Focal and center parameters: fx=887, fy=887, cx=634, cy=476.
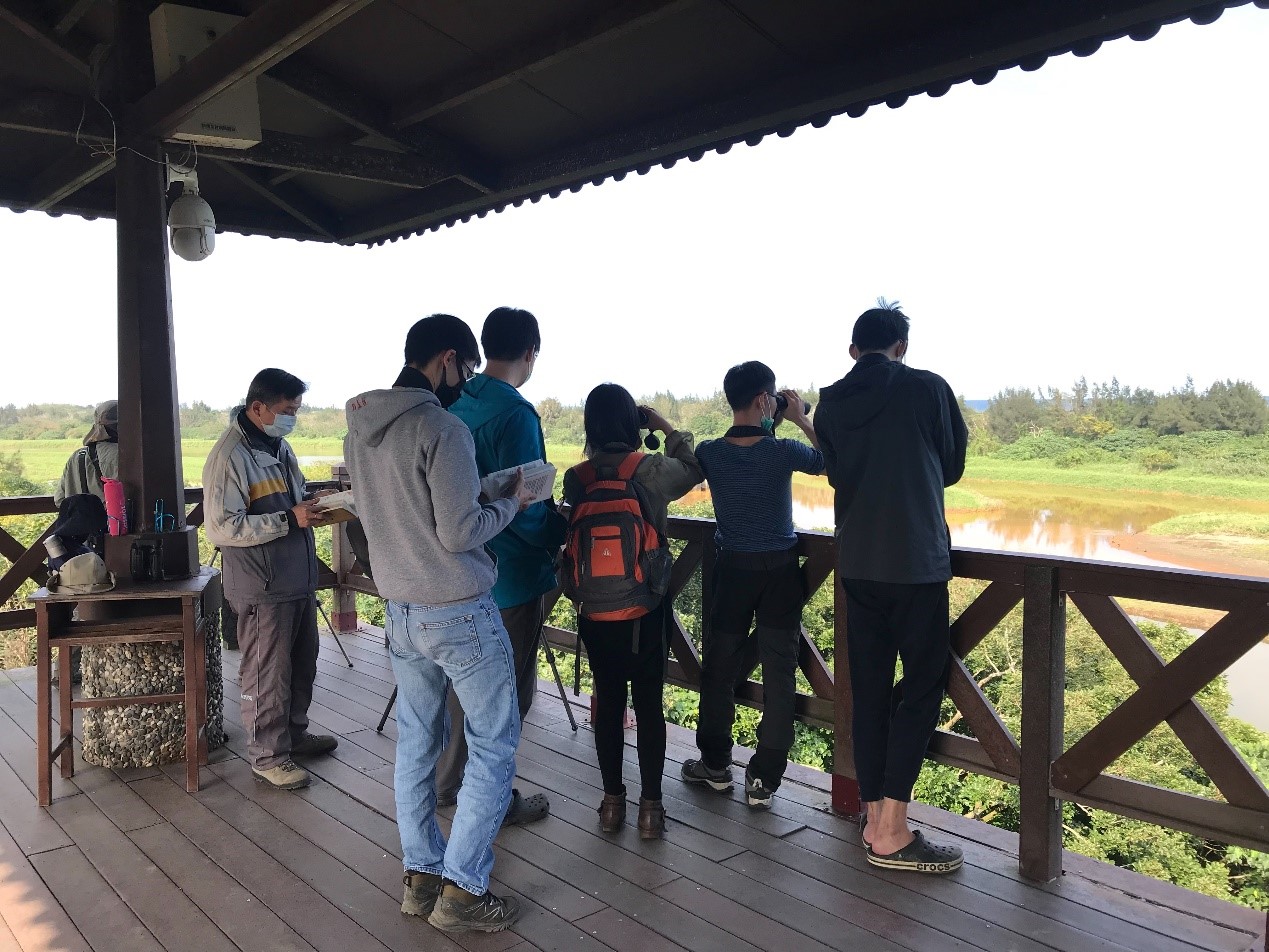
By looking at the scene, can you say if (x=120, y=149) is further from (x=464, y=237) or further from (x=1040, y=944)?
(x=464, y=237)

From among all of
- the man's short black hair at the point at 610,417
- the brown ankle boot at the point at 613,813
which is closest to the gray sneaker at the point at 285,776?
the brown ankle boot at the point at 613,813

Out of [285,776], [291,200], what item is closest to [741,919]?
[285,776]

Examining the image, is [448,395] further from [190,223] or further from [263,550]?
[190,223]

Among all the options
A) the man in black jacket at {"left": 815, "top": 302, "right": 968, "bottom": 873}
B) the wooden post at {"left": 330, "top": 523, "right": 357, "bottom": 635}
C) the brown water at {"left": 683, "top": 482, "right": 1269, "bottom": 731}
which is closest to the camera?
the man in black jacket at {"left": 815, "top": 302, "right": 968, "bottom": 873}

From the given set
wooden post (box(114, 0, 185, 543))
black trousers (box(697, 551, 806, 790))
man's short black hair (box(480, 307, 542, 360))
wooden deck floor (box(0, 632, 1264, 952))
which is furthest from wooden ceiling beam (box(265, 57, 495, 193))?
wooden deck floor (box(0, 632, 1264, 952))

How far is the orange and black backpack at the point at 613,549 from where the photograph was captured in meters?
2.37

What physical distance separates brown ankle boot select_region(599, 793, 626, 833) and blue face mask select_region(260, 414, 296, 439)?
1.66 m

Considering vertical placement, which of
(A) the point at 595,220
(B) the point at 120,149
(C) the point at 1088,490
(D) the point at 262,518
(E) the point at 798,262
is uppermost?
(A) the point at 595,220

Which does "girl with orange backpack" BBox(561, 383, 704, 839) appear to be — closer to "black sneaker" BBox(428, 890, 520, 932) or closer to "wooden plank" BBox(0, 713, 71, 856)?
"black sneaker" BBox(428, 890, 520, 932)

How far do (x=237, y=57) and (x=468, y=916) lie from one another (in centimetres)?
252

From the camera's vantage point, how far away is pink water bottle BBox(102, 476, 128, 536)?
3.17 metres

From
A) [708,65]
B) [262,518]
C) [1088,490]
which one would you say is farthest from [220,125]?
[1088,490]

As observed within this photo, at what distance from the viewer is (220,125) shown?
10.6 feet

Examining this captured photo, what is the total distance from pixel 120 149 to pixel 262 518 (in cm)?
152
